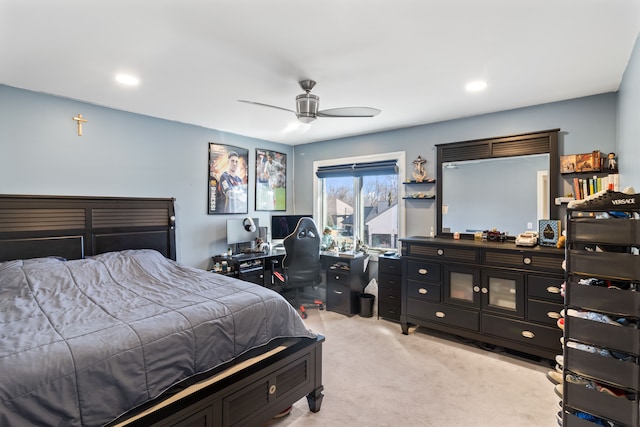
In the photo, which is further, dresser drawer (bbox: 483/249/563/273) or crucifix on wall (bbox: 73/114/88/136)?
crucifix on wall (bbox: 73/114/88/136)

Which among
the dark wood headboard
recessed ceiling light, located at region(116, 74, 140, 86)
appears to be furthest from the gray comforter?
recessed ceiling light, located at region(116, 74, 140, 86)

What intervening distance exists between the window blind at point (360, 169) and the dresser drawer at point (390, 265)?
1185mm

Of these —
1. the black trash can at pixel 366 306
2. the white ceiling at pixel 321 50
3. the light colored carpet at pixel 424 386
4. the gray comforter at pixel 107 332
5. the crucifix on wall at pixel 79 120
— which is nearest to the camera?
the gray comforter at pixel 107 332

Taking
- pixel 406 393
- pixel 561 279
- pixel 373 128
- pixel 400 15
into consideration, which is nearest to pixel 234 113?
pixel 373 128

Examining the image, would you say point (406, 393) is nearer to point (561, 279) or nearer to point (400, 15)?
point (561, 279)

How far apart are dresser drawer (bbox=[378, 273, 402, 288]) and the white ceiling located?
2002mm

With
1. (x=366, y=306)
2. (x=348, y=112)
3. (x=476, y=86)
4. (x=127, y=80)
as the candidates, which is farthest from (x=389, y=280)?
(x=127, y=80)

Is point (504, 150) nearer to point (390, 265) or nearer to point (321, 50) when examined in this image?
point (390, 265)

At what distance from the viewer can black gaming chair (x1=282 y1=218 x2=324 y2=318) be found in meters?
3.85

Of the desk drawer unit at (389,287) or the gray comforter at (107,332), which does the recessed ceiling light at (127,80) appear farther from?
the desk drawer unit at (389,287)

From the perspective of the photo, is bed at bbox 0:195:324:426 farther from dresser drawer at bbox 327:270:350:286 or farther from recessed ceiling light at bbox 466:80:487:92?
recessed ceiling light at bbox 466:80:487:92

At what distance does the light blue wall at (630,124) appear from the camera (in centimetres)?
190

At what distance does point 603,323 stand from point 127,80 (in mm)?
3442

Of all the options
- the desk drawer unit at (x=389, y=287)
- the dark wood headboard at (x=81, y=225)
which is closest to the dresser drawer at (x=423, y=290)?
the desk drawer unit at (x=389, y=287)
